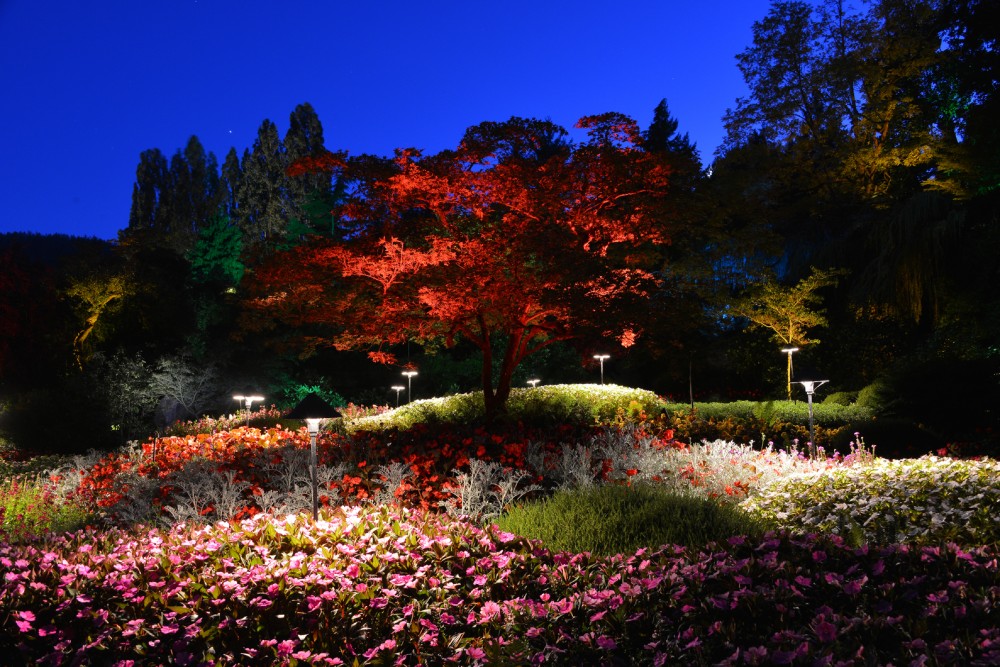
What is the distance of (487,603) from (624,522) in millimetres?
1573

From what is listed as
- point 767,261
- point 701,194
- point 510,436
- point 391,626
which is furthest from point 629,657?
point 767,261

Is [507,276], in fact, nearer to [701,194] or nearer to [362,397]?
[701,194]

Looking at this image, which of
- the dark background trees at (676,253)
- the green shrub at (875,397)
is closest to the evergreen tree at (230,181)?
the dark background trees at (676,253)

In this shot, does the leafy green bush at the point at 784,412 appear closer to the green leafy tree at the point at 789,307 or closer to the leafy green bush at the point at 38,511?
the green leafy tree at the point at 789,307

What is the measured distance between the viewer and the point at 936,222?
15.3 meters

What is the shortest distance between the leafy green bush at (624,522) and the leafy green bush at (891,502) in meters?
0.66

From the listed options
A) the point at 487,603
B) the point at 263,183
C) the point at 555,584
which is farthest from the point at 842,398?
the point at 263,183

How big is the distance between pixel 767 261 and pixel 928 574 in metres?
20.2

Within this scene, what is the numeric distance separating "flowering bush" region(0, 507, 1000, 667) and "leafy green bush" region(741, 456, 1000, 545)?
4.10 ft

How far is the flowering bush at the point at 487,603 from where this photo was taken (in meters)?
2.78

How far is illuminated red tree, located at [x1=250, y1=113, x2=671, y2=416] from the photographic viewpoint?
9.90m

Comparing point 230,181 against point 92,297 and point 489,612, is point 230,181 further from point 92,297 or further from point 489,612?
point 489,612

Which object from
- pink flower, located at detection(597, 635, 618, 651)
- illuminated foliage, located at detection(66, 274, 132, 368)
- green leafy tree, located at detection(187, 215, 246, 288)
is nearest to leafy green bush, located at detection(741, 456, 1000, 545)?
pink flower, located at detection(597, 635, 618, 651)

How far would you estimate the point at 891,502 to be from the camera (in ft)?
17.2
